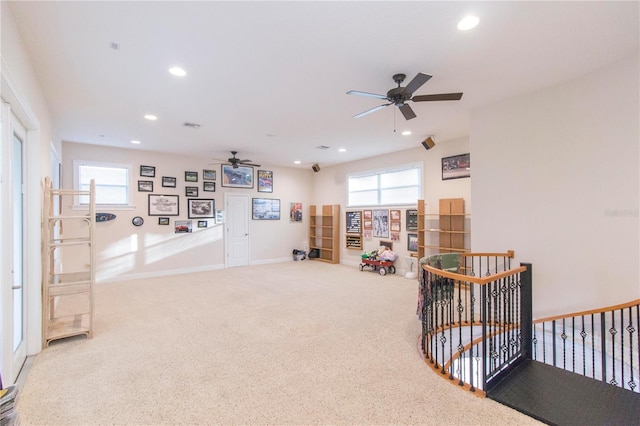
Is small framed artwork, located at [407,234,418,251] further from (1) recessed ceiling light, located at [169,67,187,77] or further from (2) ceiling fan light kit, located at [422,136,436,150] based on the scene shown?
(1) recessed ceiling light, located at [169,67,187,77]

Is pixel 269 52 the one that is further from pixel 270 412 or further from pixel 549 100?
pixel 549 100

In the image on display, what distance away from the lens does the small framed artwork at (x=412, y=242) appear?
7000 millimetres

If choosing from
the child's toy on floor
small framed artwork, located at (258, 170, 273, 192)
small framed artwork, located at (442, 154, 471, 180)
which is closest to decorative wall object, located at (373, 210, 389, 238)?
the child's toy on floor

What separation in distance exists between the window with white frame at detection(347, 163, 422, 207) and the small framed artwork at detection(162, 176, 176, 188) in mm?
4612

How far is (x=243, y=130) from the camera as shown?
543 cm

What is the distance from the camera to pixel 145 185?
23.1 ft

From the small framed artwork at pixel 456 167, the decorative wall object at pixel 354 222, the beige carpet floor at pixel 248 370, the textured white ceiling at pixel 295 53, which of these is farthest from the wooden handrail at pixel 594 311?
the decorative wall object at pixel 354 222

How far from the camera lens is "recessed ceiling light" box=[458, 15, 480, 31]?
235 cm

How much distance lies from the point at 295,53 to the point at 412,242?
17.4 feet

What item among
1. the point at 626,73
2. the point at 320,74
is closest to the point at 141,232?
the point at 320,74

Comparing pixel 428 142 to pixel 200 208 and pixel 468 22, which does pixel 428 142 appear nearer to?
pixel 468 22

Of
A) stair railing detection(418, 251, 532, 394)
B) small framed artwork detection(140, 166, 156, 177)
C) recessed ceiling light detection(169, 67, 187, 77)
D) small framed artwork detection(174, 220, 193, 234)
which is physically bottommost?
stair railing detection(418, 251, 532, 394)

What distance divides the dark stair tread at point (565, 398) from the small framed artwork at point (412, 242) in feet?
13.3

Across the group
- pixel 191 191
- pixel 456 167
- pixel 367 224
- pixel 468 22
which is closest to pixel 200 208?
pixel 191 191
